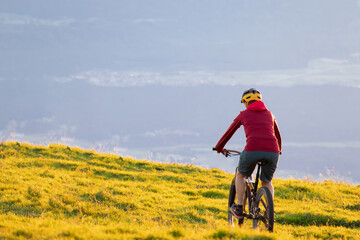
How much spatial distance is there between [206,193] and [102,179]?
459 centimetres

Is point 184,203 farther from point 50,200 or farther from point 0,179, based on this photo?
point 0,179

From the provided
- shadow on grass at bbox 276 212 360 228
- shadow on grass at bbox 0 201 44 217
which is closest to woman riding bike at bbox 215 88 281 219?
shadow on grass at bbox 276 212 360 228

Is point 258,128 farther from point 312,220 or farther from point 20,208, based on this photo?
point 20,208

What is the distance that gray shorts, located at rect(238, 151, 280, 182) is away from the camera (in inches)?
270

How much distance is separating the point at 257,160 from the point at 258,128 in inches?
25.7

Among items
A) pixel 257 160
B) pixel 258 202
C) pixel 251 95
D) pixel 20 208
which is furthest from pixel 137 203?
pixel 251 95

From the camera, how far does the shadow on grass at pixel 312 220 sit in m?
10.6

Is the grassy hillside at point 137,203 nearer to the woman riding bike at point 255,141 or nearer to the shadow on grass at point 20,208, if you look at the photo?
the shadow on grass at point 20,208

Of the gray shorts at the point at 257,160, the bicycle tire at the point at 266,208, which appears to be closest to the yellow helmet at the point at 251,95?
the gray shorts at the point at 257,160

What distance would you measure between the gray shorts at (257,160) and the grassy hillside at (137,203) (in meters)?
1.14

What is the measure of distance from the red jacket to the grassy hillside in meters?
1.66

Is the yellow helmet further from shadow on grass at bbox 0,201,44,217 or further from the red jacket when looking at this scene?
shadow on grass at bbox 0,201,44,217

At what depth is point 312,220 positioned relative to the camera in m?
10.8

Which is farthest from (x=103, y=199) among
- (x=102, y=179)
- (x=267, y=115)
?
(x=267, y=115)
